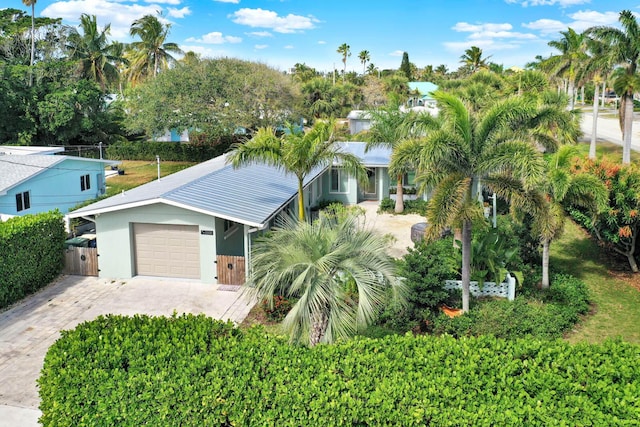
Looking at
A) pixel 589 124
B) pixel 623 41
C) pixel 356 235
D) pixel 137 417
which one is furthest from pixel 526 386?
pixel 589 124

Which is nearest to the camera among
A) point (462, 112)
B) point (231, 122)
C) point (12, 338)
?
point (462, 112)

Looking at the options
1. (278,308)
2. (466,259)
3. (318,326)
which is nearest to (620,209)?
(466,259)

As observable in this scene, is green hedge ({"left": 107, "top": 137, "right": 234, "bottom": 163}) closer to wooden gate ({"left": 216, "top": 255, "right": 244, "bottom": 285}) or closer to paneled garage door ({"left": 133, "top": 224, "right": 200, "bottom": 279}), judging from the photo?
paneled garage door ({"left": 133, "top": 224, "right": 200, "bottom": 279})

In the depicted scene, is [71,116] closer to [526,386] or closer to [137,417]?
[137,417]

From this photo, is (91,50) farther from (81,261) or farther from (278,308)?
(278,308)

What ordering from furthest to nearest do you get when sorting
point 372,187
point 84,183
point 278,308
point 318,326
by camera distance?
point 372,187 → point 84,183 → point 278,308 → point 318,326

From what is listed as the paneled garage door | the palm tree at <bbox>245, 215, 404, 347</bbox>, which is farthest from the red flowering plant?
Result: the paneled garage door
